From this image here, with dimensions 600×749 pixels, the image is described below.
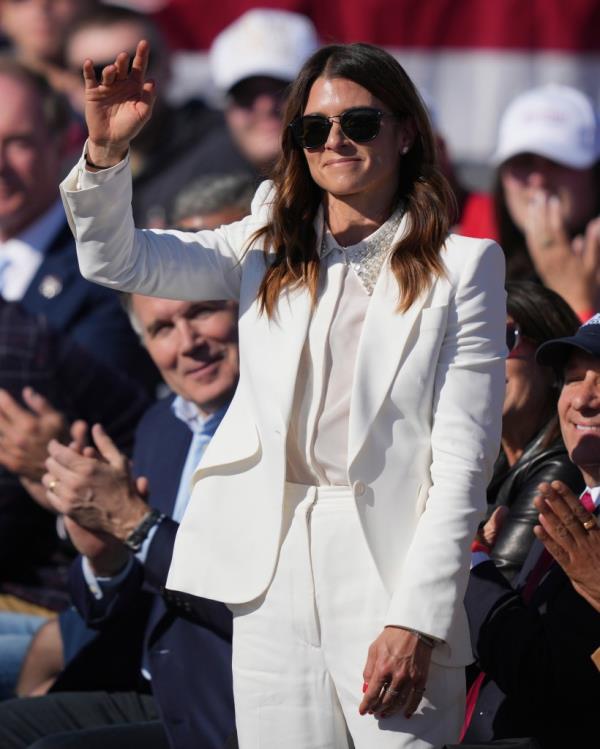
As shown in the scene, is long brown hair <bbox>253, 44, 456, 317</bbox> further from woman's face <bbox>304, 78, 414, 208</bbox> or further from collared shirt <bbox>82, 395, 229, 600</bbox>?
collared shirt <bbox>82, 395, 229, 600</bbox>

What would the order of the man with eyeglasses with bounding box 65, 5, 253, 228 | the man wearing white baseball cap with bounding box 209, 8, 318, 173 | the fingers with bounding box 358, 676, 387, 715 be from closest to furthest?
the fingers with bounding box 358, 676, 387, 715
the man wearing white baseball cap with bounding box 209, 8, 318, 173
the man with eyeglasses with bounding box 65, 5, 253, 228

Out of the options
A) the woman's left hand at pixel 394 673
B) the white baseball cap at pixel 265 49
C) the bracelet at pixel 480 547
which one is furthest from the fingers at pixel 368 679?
the white baseball cap at pixel 265 49

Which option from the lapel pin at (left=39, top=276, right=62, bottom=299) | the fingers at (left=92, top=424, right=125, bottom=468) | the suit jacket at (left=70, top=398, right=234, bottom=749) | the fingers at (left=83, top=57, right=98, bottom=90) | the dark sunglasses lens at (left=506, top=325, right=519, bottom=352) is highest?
the fingers at (left=83, top=57, right=98, bottom=90)

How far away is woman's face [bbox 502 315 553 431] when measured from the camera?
3.36 m

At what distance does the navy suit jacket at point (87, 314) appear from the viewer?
194 inches

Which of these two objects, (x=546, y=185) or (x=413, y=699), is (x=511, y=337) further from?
(x=546, y=185)

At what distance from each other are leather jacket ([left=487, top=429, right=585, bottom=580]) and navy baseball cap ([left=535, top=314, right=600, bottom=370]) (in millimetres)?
249

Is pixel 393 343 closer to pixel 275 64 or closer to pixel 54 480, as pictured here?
pixel 54 480

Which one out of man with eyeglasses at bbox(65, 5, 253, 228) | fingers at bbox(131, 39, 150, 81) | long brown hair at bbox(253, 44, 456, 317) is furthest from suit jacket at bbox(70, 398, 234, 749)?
man with eyeglasses at bbox(65, 5, 253, 228)

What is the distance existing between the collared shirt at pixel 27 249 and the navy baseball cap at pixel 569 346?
289 cm

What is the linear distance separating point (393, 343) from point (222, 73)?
403 cm

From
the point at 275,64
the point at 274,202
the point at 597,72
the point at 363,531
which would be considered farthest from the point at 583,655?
the point at 597,72

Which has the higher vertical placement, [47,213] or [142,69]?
[142,69]

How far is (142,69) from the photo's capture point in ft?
8.02
